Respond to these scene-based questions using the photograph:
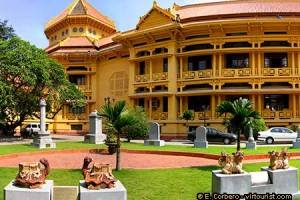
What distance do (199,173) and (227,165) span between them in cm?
450

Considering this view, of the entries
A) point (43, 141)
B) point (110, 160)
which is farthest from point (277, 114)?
point (43, 141)

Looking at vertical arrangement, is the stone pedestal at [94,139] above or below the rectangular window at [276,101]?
below

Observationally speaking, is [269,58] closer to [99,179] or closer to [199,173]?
[199,173]

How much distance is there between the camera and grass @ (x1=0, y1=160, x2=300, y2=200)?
9.41 m

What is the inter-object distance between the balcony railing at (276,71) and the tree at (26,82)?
55.0 ft

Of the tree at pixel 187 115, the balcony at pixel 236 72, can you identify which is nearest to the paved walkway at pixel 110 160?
the tree at pixel 187 115

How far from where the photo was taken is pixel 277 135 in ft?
88.5

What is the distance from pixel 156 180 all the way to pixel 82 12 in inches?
1612

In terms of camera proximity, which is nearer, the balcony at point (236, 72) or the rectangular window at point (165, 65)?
the balcony at point (236, 72)

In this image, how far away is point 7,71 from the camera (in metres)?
27.4

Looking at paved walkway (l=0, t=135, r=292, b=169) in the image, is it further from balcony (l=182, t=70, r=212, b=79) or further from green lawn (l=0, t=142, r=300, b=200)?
balcony (l=182, t=70, r=212, b=79)

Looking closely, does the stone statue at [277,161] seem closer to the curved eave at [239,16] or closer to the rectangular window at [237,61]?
the curved eave at [239,16]

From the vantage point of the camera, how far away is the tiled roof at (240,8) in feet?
105

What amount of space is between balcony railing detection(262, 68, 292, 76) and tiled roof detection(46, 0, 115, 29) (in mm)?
A: 26019
